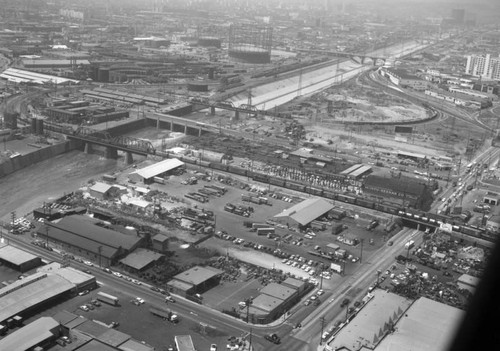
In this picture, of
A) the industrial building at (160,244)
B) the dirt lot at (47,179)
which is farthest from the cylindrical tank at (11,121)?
the industrial building at (160,244)

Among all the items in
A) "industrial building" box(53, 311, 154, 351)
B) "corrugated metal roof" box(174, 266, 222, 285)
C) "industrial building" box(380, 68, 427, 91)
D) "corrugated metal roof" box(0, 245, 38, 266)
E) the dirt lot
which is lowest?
the dirt lot

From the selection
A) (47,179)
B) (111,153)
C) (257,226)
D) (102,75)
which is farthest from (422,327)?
(102,75)

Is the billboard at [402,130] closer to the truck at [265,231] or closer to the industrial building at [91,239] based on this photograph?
the truck at [265,231]

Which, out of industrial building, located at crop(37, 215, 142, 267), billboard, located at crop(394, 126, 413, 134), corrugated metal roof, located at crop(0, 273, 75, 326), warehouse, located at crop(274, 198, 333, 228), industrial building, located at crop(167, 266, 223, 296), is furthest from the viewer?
billboard, located at crop(394, 126, 413, 134)

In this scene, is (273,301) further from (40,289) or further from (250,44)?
(250,44)

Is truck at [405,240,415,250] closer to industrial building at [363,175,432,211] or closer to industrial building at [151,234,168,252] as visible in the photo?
industrial building at [363,175,432,211]

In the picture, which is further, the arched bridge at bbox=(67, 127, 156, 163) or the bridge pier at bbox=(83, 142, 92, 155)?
the bridge pier at bbox=(83, 142, 92, 155)

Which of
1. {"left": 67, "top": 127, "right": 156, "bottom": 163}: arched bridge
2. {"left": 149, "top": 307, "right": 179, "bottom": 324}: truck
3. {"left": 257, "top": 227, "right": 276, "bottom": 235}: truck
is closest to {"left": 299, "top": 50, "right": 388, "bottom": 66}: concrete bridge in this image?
{"left": 67, "top": 127, "right": 156, "bottom": 163}: arched bridge
